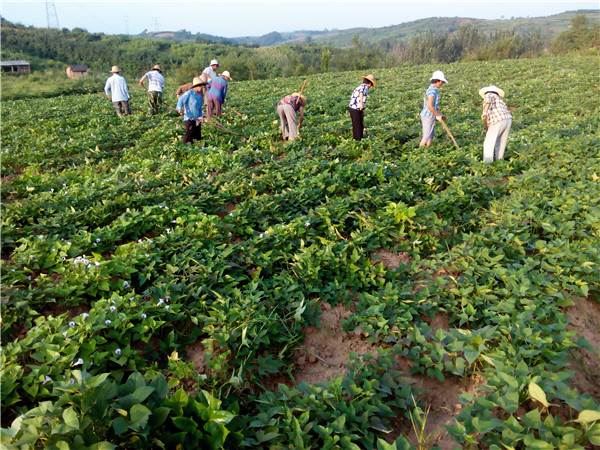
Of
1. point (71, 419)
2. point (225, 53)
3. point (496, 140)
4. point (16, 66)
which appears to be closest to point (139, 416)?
point (71, 419)

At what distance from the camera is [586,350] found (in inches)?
124

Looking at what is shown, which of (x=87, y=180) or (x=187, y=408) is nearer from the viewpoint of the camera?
(x=187, y=408)

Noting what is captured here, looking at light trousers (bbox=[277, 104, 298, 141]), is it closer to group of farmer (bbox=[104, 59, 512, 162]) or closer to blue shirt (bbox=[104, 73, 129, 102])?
group of farmer (bbox=[104, 59, 512, 162])

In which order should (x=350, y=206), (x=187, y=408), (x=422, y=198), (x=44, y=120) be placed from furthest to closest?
1. (x=44, y=120)
2. (x=422, y=198)
3. (x=350, y=206)
4. (x=187, y=408)

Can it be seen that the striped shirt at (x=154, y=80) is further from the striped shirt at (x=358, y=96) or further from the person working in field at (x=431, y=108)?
the person working in field at (x=431, y=108)

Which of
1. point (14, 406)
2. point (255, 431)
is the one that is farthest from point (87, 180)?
point (255, 431)

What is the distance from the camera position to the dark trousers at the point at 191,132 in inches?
355

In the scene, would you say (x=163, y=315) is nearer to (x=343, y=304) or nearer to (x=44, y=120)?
(x=343, y=304)

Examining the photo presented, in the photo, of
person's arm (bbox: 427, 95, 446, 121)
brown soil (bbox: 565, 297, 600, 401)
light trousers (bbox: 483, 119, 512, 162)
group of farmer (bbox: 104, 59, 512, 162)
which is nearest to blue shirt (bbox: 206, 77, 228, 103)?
group of farmer (bbox: 104, 59, 512, 162)

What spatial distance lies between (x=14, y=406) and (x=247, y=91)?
846 inches

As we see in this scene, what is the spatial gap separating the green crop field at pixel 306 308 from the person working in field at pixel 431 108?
Result: 5.60ft

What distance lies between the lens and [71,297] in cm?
342

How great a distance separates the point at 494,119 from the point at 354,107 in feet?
9.82

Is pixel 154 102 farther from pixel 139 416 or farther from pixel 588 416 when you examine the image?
pixel 588 416
